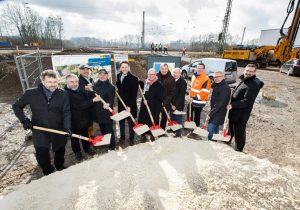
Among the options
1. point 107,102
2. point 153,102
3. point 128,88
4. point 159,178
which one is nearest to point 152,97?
point 153,102

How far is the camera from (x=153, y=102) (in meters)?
4.25

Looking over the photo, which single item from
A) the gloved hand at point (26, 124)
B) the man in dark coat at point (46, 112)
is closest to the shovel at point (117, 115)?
the man in dark coat at point (46, 112)

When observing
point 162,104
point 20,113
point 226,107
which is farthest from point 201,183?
point 20,113

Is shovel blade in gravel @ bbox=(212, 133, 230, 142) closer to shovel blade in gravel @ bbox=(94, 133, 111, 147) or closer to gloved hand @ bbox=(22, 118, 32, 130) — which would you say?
shovel blade in gravel @ bbox=(94, 133, 111, 147)

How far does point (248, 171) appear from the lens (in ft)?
9.40

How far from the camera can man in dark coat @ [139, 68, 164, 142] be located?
13.3 feet

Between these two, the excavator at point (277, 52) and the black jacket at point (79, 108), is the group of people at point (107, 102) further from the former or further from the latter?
the excavator at point (277, 52)

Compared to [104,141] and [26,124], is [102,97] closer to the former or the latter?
[104,141]

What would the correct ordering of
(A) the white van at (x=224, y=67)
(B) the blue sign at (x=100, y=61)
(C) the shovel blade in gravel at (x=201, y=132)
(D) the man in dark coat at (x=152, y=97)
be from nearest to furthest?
(D) the man in dark coat at (x=152, y=97) < (C) the shovel blade in gravel at (x=201, y=132) < (B) the blue sign at (x=100, y=61) < (A) the white van at (x=224, y=67)

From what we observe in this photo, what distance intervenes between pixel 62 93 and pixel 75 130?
1050mm

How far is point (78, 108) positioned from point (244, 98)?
10.2 feet

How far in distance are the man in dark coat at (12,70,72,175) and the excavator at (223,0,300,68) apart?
717 inches

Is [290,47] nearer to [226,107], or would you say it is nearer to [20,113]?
[226,107]

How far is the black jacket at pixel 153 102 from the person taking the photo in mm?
4109
